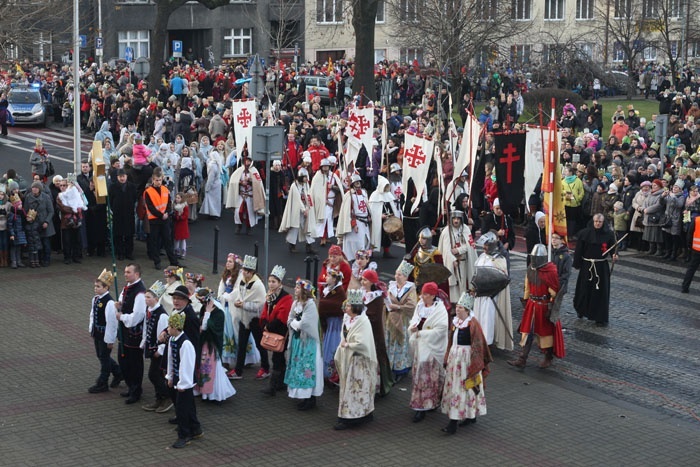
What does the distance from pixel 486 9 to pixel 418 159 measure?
72.1 ft

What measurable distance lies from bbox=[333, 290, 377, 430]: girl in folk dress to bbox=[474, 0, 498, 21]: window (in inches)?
1022

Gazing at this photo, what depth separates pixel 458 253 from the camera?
56.7 feet

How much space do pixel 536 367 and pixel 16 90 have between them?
104ft

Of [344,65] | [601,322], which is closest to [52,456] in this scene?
[601,322]

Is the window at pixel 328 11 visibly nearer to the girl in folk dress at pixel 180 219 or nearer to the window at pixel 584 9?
the window at pixel 584 9

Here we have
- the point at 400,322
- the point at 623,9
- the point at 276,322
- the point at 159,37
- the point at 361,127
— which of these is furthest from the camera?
the point at 623,9

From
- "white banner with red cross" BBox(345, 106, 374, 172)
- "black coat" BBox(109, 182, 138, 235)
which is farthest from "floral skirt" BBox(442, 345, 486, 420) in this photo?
"white banner with red cross" BBox(345, 106, 374, 172)

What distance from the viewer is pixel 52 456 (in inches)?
469

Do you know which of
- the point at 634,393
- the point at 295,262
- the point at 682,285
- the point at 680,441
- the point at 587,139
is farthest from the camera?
the point at 587,139

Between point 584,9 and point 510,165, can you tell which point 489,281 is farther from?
point 584,9

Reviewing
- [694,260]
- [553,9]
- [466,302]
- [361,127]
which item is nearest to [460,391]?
[466,302]

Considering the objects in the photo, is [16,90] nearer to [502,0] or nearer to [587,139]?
[502,0]

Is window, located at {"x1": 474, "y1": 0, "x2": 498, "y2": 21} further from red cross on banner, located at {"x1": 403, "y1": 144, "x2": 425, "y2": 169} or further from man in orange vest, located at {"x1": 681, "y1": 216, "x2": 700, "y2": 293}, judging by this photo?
man in orange vest, located at {"x1": 681, "y1": 216, "x2": 700, "y2": 293}

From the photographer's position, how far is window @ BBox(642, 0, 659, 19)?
5784cm
